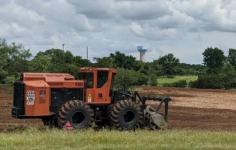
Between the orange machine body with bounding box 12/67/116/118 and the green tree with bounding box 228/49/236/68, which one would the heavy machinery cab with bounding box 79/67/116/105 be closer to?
the orange machine body with bounding box 12/67/116/118

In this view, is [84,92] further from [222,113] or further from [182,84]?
[182,84]

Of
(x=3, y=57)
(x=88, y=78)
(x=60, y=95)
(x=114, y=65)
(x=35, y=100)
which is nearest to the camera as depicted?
(x=35, y=100)

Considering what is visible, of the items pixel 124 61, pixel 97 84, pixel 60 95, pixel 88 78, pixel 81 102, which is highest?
pixel 124 61

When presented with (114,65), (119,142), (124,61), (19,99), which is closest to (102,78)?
(19,99)

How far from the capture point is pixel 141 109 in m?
23.1

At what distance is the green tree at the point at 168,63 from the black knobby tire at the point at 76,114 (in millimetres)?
97022

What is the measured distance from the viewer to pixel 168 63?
12162cm

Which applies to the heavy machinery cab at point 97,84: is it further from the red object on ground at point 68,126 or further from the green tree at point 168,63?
the green tree at point 168,63

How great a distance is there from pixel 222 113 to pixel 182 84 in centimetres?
5226

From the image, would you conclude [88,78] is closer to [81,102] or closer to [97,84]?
[97,84]

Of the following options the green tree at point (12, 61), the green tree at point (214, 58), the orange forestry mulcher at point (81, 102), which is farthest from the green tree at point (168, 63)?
the orange forestry mulcher at point (81, 102)

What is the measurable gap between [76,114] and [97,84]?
145 cm

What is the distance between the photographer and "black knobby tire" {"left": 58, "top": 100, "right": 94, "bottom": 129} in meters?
21.5

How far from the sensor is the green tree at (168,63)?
393 ft
